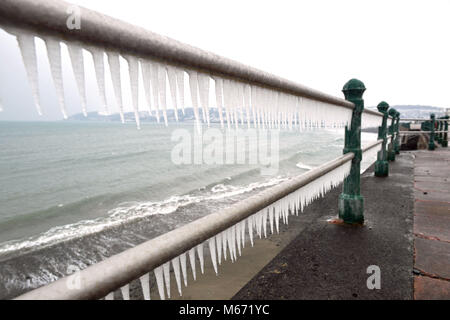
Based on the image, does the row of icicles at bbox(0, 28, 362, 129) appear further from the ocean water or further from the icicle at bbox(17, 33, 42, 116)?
the ocean water

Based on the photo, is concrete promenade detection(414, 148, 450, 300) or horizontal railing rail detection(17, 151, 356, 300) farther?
concrete promenade detection(414, 148, 450, 300)

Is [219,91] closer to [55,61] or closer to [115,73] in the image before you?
[115,73]

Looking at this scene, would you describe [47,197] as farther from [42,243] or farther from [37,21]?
[37,21]

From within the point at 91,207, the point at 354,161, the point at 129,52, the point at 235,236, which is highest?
the point at 129,52

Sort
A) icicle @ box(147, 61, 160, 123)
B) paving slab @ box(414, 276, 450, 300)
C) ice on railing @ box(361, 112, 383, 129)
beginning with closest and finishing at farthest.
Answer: icicle @ box(147, 61, 160, 123), paving slab @ box(414, 276, 450, 300), ice on railing @ box(361, 112, 383, 129)

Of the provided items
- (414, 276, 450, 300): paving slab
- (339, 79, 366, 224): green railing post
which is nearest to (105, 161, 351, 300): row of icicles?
(339, 79, 366, 224): green railing post

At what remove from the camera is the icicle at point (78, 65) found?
1.69ft

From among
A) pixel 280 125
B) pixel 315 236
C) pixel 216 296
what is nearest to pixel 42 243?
pixel 216 296

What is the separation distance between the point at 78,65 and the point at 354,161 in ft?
8.55

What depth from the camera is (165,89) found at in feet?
2.25

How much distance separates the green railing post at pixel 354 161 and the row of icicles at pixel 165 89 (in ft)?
4.42

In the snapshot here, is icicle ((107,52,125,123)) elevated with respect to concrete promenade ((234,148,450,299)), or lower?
elevated

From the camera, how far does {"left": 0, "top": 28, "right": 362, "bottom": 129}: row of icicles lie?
1.62 feet

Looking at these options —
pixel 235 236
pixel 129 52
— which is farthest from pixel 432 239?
pixel 129 52
